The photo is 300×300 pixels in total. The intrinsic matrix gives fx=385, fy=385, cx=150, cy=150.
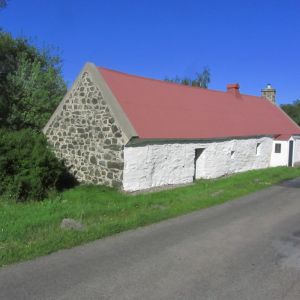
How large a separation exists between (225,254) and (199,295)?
1.95m

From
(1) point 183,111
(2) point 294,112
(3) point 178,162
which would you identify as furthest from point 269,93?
(2) point 294,112

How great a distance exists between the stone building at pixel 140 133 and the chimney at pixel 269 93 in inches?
406

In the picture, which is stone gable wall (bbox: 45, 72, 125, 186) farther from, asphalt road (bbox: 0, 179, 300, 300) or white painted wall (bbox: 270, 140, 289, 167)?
white painted wall (bbox: 270, 140, 289, 167)

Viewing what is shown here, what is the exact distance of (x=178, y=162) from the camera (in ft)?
49.4

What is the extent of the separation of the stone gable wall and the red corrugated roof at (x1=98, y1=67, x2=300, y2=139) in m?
0.73

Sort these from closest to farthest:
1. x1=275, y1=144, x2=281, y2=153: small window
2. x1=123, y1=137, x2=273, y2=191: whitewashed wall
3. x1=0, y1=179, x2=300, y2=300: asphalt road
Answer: x1=0, y1=179, x2=300, y2=300: asphalt road
x1=123, y1=137, x2=273, y2=191: whitewashed wall
x1=275, y1=144, x2=281, y2=153: small window

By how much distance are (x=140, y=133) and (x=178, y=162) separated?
2.56 metres

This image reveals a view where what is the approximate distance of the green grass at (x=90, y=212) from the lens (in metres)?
7.23

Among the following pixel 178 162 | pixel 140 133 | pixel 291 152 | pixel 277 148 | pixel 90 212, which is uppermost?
pixel 140 133

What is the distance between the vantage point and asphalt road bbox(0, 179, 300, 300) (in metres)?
5.33

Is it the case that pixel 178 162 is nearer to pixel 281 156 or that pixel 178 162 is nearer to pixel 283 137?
pixel 281 156

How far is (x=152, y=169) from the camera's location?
549 inches

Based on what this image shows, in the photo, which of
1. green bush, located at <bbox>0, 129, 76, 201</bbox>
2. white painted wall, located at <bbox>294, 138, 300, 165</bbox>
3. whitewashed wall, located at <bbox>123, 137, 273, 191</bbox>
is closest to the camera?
green bush, located at <bbox>0, 129, 76, 201</bbox>

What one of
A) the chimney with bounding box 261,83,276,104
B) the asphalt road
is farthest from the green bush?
the chimney with bounding box 261,83,276,104
